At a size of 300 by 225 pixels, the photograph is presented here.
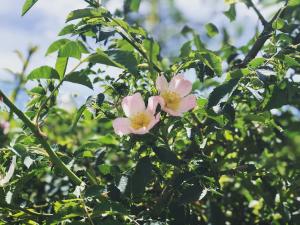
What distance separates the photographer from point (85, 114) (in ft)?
5.03

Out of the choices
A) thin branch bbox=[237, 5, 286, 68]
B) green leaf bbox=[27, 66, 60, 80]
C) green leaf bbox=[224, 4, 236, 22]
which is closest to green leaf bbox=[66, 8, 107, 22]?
green leaf bbox=[27, 66, 60, 80]

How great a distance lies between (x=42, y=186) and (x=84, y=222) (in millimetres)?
1350

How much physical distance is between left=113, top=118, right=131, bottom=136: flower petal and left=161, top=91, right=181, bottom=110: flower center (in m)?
0.12

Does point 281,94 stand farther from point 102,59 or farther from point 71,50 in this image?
point 71,50

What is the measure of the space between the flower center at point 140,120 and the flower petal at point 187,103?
93 millimetres

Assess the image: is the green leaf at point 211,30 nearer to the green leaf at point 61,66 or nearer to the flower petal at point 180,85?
the flower petal at point 180,85

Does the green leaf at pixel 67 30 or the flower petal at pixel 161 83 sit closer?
the flower petal at pixel 161 83

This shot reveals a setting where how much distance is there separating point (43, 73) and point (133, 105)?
274mm

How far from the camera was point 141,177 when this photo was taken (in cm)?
123

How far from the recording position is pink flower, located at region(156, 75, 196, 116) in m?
1.26

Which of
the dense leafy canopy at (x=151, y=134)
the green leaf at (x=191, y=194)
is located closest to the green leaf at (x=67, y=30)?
the dense leafy canopy at (x=151, y=134)

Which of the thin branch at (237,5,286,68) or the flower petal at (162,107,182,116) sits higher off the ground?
the thin branch at (237,5,286,68)

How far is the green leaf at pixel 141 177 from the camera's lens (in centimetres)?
122

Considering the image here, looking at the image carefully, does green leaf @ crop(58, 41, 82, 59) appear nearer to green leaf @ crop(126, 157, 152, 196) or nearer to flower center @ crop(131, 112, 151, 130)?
flower center @ crop(131, 112, 151, 130)
